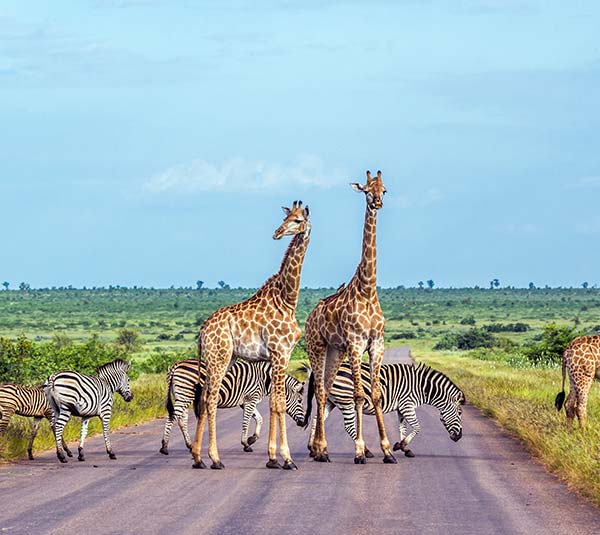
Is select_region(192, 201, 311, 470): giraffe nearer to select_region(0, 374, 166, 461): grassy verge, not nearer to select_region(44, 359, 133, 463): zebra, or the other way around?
select_region(44, 359, 133, 463): zebra

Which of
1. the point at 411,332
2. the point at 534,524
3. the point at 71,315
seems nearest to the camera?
the point at 534,524

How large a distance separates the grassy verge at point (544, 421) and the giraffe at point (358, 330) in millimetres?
2541

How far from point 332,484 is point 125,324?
332 feet

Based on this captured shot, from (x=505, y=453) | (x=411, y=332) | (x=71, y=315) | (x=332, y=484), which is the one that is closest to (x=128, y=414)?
(x=505, y=453)

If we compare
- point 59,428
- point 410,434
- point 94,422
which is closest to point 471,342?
point 94,422

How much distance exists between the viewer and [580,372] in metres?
22.0

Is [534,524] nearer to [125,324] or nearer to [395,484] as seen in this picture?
[395,484]

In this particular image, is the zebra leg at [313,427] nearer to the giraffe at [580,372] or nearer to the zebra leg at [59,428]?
the zebra leg at [59,428]

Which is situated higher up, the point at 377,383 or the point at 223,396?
the point at 377,383

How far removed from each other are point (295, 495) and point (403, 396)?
17.6 feet

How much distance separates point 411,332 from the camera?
11194 centimetres

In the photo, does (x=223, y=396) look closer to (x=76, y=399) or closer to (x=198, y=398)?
(x=198, y=398)

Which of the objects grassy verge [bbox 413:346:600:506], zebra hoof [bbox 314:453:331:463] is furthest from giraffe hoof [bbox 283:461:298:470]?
grassy verge [bbox 413:346:600:506]

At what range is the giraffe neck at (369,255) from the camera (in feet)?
59.6
